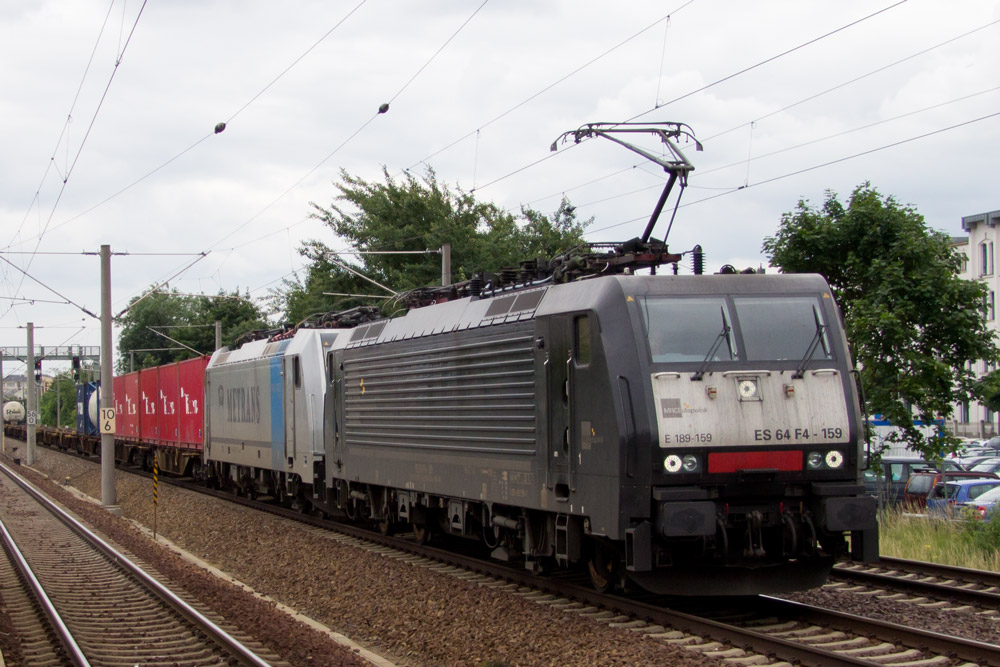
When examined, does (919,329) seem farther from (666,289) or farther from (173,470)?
(173,470)

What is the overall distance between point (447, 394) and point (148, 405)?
24.1 metres

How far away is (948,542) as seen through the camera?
43.1 ft

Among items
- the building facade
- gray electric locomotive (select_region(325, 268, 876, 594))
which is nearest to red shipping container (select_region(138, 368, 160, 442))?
gray electric locomotive (select_region(325, 268, 876, 594))

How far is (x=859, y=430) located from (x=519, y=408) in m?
3.34

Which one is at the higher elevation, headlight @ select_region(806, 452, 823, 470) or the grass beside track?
headlight @ select_region(806, 452, 823, 470)

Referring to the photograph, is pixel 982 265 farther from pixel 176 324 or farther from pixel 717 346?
pixel 176 324

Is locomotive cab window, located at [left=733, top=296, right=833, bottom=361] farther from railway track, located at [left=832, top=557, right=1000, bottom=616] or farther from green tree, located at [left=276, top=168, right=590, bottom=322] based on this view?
green tree, located at [left=276, top=168, right=590, bottom=322]

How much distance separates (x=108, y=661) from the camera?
9375 mm

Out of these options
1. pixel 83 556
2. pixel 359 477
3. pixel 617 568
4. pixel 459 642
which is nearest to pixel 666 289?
pixel 617 568

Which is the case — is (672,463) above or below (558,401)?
below

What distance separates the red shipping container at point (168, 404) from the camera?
30428 millimetres

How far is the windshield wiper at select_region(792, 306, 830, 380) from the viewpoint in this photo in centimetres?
935

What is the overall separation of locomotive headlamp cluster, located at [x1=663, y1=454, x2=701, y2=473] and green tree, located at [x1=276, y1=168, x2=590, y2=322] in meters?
24.9

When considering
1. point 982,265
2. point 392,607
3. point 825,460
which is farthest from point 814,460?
point 982,265
